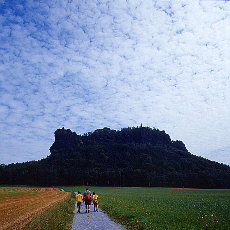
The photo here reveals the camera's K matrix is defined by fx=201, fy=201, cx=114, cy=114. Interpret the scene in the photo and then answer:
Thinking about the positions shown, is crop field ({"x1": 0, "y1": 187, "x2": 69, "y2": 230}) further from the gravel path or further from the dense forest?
the dense forest

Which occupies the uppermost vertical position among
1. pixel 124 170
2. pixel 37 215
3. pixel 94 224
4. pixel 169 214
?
Result: pixel 124 170

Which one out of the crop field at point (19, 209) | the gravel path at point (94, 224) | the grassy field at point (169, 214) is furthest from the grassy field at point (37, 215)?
the grassy field at point (169, 214)

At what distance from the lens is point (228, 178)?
121m

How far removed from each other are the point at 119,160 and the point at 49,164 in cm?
5294

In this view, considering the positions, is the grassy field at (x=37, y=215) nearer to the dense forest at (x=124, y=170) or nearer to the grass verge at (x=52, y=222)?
the grass verge at (x=52, y=222)

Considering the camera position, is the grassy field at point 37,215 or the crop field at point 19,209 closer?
the grassy field at point 37,215

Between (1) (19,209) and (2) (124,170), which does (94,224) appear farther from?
(2) (124,170)

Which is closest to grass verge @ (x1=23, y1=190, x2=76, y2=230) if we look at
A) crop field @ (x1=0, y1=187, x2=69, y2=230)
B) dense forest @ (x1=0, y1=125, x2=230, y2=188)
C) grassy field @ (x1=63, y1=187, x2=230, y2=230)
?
crop field @ (x1=0, y1=187, x2=69, y2=230)

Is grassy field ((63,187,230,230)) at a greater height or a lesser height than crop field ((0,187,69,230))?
greater

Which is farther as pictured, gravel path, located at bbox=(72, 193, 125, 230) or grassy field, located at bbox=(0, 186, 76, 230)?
grassy field, located at bbox=(0, 186, 76, 230)

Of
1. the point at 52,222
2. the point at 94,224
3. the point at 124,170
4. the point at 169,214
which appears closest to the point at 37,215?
the point at 52,222

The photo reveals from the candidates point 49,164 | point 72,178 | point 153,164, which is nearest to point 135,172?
point 153,164

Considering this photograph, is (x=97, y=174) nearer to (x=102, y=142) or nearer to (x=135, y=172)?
(x=135, y=172)

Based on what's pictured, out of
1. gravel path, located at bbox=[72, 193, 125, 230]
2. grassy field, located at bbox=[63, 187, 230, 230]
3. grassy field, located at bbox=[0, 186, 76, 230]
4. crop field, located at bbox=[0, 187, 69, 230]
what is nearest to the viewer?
grassy field, located at bbox=[63, 187, 230, 230]
